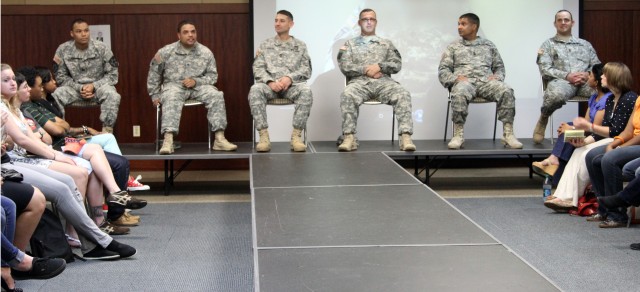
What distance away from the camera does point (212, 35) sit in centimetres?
840

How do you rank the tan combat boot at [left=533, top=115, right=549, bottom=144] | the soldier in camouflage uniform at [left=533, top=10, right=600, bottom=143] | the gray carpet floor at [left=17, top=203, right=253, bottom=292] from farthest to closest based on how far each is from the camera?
the tan combat boot at [left=533, top=115, right=549, bottom=144] < the soldier in camouflage uniform at [left=533, top=10, right=600, bottom=143] < the gray carpet floor at [left=17, top=203, right=253, bottom=292]

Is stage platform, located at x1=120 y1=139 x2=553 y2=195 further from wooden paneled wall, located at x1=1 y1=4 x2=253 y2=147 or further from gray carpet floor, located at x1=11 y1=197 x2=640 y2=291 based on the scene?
wooden paneled wall, located at x1=1 y1=4 x2=253 y2=147

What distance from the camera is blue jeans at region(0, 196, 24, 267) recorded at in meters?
3.75

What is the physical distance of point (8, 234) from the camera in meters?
3.85

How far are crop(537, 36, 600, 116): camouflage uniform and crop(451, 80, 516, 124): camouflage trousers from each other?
1.23 ft

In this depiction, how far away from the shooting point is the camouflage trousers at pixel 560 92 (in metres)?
7.44

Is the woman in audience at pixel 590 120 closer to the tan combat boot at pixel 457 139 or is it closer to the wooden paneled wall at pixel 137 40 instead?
the tan combat boot at pixel 457 139

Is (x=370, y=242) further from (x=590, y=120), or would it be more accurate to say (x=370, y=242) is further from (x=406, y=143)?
(x=406, y=143)

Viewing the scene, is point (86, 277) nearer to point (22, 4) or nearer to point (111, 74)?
point (111, 74)

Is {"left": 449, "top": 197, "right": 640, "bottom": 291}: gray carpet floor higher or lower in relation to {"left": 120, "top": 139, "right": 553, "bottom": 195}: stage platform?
lower

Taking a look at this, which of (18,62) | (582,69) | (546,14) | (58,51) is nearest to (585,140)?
(582,69)

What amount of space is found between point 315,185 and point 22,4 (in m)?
4.55

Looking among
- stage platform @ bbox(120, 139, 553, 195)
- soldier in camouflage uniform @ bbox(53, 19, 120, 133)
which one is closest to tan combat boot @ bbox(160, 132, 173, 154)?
stage platform @ bbox(120, 139, 553, 195)

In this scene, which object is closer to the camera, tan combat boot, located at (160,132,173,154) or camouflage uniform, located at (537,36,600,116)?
tan combat boot, located at (160,132,173,154)
